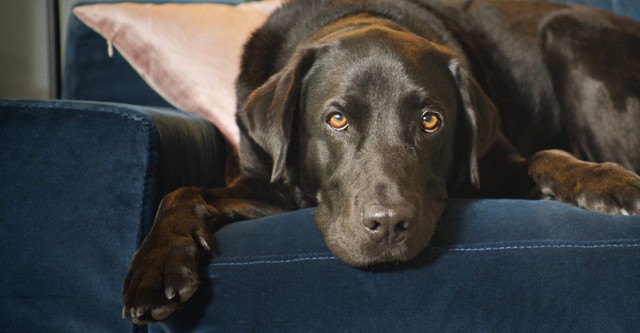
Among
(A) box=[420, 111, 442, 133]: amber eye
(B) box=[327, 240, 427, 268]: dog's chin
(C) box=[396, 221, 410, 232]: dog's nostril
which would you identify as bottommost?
(B) box=[327, 240, 427, 268]: dog's chin

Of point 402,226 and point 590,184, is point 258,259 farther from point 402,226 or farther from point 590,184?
point 590,184

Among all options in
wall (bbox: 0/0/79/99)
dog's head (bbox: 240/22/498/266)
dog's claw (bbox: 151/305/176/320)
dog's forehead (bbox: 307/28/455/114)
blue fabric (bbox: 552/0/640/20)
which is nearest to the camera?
dog's claw (bbox: 151/305/176/320)

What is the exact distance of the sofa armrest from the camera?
4.94 ft

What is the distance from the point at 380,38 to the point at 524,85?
115 centimetres

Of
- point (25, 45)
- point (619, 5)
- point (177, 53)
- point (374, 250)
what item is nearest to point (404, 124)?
point (374, 250)

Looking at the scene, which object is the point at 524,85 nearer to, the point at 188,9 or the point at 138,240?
the point at 188,9

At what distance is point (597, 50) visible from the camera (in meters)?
2.50

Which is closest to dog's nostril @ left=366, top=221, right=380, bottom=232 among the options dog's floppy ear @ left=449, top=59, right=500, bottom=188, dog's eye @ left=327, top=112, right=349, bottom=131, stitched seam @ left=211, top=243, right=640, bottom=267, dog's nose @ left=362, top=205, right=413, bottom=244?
dog's nose @ left=362, top=205, right=413, bottom=244

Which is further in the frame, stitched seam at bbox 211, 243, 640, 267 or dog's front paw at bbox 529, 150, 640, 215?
dog's front paw at bbox 529, 150, 640, 215

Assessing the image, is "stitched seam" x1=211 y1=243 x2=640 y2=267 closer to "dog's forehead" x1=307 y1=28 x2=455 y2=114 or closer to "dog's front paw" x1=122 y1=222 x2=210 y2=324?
"dog's front paw" x1=122 y1=222 x2=210 y2=324

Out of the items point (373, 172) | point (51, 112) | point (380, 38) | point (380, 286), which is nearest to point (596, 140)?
point (380, 38)

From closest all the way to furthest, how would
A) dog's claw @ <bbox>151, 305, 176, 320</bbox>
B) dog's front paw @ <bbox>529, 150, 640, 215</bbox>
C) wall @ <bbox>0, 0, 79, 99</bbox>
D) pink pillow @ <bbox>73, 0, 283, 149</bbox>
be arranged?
dog's claw @ <bbox>151, 305, 176, 320</bbox>
dog's front paw @ <bbox>529, 150, 640, 215</bbox>
pink pillow @ <bbox>73, 0, 283, 149</bbox>
wall @ <bbox>0, 0, 79, 99</bbox>

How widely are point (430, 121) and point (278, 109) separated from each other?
1.38 ft

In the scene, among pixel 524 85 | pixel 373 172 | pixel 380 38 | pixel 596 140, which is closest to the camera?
pixel 373 172
